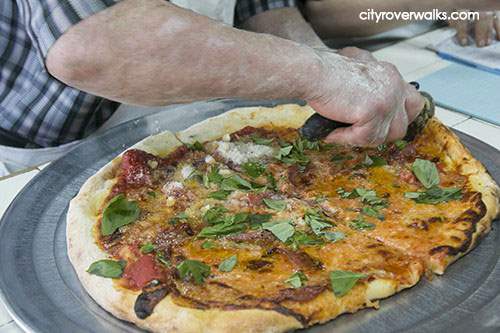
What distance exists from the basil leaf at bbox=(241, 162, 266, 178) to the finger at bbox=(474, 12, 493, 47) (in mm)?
1077

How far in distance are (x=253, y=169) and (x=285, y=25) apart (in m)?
0.93

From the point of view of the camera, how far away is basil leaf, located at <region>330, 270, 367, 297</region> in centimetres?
113

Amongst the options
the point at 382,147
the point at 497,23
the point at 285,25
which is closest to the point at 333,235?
the point at 382,147

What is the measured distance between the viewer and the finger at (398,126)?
147 centimetres

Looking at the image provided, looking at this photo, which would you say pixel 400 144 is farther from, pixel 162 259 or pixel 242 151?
pixel 162 259

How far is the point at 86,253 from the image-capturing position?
4.18 ft

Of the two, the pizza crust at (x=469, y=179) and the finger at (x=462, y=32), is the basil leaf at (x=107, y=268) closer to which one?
the pizza crust at (x=469, y=179)

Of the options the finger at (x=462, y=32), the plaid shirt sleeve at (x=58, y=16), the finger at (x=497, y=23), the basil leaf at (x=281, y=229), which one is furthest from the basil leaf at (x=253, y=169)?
the finger at (x=497, y=23)

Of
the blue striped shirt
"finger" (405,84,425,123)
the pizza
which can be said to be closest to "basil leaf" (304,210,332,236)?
the pizza

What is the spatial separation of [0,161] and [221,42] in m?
0.88

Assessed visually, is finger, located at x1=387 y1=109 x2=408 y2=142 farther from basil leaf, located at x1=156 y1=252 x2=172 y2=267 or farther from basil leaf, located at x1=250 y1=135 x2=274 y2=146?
basil leaf, located at x1=156 y1=252 x2=172 y2=267

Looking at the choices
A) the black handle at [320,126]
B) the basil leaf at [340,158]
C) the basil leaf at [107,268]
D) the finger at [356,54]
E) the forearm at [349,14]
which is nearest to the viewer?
the basil leaf at [107,268]

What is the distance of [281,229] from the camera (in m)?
1.30

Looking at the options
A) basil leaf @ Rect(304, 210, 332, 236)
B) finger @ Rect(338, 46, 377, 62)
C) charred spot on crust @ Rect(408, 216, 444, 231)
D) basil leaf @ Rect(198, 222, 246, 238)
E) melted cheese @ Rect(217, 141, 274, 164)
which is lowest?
melted cheese @ Rect(217, 141, 274, 164)
